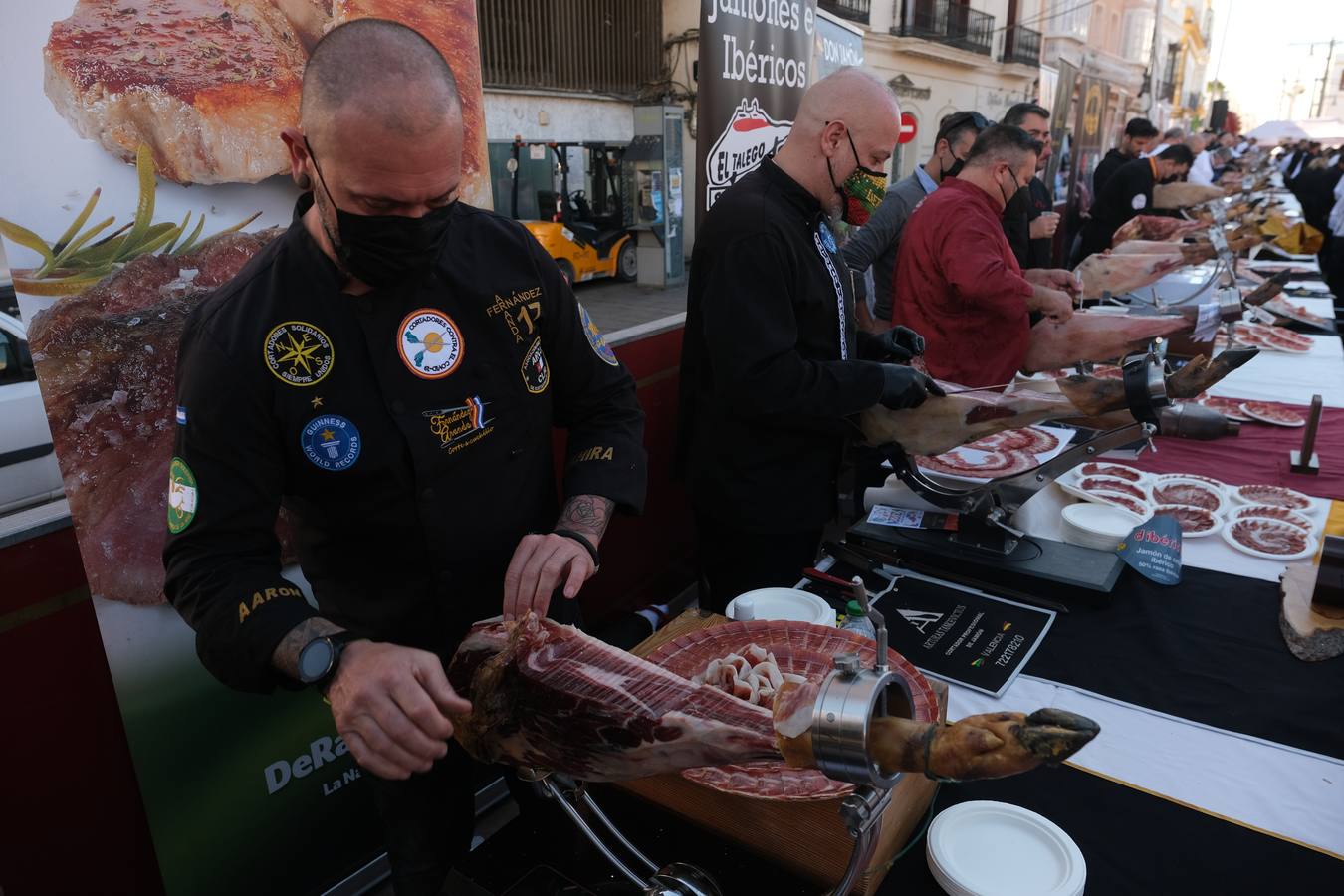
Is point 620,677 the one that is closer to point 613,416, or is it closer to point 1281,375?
point 613,416

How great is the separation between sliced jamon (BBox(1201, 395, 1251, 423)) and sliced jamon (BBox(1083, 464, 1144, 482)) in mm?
829

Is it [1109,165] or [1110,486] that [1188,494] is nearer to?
[1110,486]

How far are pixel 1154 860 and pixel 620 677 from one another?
0.94 metres

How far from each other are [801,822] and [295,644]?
32.1 inches

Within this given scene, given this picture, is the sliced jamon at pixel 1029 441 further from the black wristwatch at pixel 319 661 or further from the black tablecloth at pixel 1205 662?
the black wristwatch at pixel 319 661

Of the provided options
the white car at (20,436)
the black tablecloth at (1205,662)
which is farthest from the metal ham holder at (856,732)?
the white car at (20,436)

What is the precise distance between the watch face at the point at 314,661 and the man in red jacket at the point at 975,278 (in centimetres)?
277

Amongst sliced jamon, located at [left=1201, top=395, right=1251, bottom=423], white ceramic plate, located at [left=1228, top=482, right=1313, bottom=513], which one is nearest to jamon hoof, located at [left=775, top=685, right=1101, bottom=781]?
white ceramic plate, located at [left=1228, top=482, right=1313, bottom=513]

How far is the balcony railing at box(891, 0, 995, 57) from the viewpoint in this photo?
18.2 m

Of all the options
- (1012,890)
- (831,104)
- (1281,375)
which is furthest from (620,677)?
(1281,375)

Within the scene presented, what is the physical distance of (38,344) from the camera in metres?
1.57

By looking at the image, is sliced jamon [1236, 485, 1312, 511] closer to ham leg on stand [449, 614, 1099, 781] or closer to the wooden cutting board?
the wooden cutting board

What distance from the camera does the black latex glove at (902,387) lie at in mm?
2248

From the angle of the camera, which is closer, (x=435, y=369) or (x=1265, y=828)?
(x=1265, y=828)
